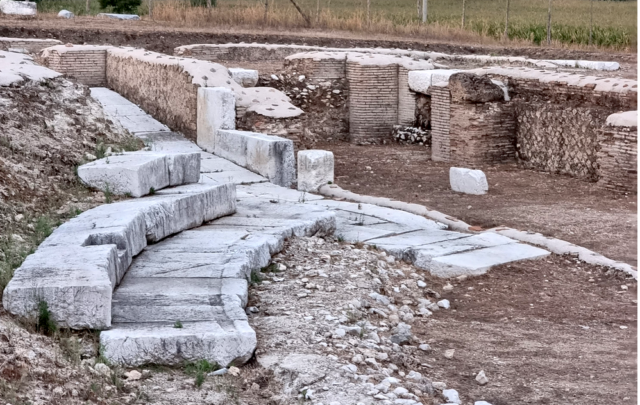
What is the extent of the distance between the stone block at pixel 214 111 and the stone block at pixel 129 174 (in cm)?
361

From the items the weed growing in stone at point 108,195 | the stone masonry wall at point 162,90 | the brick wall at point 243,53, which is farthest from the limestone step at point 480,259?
the brick wall at point 243,53

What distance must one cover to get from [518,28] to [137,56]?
1709 centimetres

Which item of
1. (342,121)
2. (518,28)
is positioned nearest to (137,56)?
(342,121)

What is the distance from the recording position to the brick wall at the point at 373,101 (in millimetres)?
15180

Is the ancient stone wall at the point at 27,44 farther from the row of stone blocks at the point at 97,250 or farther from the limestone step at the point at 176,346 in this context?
the limestone step at the point at 176,346

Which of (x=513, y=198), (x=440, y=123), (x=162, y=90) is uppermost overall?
(x=162, y=90)

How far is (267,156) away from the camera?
10234 mm

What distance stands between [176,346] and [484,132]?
8654mm

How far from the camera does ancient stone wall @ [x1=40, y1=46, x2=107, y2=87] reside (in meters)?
14.6

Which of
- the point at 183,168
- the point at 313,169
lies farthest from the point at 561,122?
the point at 183,168

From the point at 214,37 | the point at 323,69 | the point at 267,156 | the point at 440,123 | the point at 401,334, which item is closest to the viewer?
the point at 401,334

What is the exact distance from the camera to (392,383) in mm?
4723

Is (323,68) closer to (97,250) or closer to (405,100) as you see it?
(405,100)

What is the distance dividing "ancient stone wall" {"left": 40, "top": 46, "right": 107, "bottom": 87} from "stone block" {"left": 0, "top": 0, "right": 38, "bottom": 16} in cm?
1114
